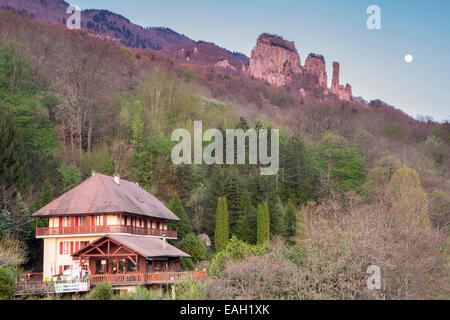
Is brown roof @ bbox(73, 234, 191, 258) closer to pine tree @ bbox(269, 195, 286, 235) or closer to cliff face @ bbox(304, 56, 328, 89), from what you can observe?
pine tree @ bbox(269, 195, 286, 235)

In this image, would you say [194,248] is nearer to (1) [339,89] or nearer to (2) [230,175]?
(2) [230,175]

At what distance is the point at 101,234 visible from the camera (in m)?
36.9

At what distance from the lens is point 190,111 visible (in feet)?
212

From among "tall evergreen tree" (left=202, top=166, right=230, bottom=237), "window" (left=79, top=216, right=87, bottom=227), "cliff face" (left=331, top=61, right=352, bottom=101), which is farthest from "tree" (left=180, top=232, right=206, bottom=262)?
"cliff face" (left=331, top=61, right=352, bottom=101)

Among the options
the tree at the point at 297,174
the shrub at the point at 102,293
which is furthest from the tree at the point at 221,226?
the shrub at the point at 102,293

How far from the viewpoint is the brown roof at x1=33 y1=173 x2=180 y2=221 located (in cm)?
3712

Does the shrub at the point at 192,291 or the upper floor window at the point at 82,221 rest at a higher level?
the upper floor window at the point at 82,221

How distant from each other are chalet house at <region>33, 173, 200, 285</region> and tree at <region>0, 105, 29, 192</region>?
3.97 meters

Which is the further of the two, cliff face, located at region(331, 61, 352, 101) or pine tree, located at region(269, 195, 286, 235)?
cliff face, located at region(331, 61, 352, 101)

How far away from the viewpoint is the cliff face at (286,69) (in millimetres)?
118875

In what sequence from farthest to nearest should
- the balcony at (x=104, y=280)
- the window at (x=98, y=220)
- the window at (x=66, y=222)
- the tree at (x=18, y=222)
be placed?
the window at (x=66, y=222) → the window at (x=98, y=220) → the tree at (x=18, y=222) → the balcony at (x=104, y=280)

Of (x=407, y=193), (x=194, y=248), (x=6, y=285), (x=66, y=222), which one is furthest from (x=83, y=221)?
(x=407, y=193)

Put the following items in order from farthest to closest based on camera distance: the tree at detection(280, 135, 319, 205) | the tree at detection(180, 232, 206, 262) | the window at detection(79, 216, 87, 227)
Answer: the tree at detection(280, 135, 319, 205) < the tree at detection(180, 232, 206, 262) < the window at detection(79, 216, 87, 227)

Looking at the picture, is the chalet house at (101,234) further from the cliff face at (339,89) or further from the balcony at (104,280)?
the cliff face at (339,89)
